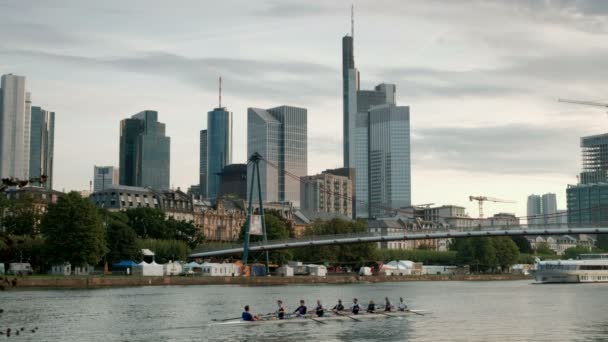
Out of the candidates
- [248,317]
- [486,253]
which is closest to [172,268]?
[248,317]

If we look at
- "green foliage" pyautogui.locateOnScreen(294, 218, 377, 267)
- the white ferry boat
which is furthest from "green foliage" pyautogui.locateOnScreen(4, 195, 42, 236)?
the white ferry boat

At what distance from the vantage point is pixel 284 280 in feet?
396

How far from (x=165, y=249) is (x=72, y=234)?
103 ft

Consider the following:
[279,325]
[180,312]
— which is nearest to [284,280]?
[180,312]

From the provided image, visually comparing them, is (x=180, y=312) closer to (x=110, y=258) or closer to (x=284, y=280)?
(x=110, y=258)

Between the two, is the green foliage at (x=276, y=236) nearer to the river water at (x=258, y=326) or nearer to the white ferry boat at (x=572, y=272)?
the white ferry boat at (x=572, y=272)

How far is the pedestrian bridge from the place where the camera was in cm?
10056

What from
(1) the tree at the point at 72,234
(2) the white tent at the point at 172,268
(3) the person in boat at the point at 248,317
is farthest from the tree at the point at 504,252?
(3) the person in boat at the point at 248,317

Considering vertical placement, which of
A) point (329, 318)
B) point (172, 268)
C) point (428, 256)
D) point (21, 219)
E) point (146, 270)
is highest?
point (21, 219)

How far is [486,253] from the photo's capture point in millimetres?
175000

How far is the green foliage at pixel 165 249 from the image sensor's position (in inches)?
4747

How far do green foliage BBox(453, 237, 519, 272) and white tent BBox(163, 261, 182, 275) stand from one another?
8176 cm

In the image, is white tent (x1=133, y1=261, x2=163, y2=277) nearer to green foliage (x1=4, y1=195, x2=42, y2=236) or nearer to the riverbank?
the riverbank

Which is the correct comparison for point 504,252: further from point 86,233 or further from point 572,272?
point 86,233
